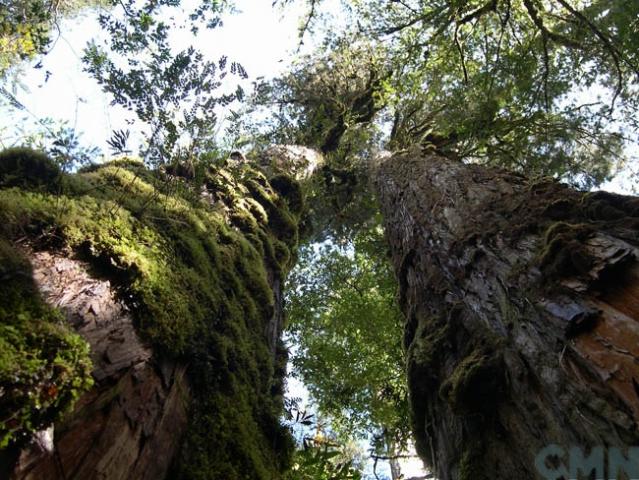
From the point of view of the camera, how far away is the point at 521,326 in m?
2.64

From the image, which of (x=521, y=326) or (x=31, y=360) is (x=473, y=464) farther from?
(x=31, y=360)

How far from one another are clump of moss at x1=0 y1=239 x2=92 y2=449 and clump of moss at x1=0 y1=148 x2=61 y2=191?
3.45 ft

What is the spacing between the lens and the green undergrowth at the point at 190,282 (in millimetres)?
2406

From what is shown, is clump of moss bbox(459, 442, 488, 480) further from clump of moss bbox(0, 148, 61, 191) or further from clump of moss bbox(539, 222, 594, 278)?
clump of moss bbox(0, 148, 61, 191)

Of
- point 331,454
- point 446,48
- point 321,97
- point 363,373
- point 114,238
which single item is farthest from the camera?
point 321,97

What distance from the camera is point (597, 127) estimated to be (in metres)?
8.22

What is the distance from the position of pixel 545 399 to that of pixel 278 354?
3356 mm

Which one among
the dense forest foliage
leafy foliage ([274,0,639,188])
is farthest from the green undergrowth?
leafy foliage ([274,0,639,188])

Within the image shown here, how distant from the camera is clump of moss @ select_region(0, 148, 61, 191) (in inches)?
109

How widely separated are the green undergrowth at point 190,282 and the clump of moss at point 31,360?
1.55 feet

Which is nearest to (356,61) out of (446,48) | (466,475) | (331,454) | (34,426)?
(446,48)

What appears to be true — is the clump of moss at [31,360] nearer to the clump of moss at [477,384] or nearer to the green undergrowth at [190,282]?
the green undergrowth at [190,282]

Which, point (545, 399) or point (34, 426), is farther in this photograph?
point (545, 399)

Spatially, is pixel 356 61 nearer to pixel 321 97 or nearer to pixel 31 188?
pixel 321 97
